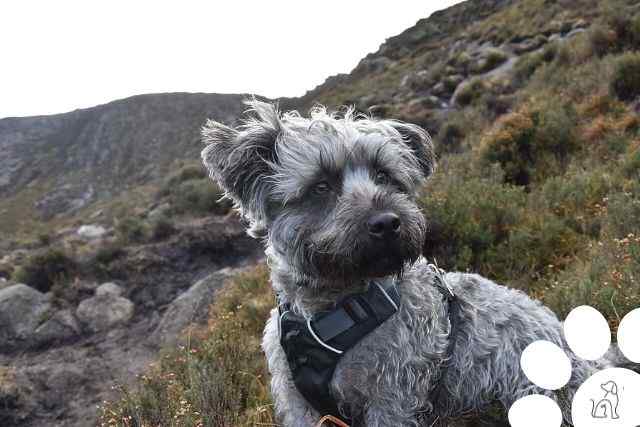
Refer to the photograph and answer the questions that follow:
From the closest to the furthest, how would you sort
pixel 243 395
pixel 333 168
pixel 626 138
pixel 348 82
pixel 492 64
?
pixel 333 168
pixel 243 395
pixel 626 138
pixel 492 64
pixel 348 82

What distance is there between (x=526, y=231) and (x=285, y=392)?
4068 mm

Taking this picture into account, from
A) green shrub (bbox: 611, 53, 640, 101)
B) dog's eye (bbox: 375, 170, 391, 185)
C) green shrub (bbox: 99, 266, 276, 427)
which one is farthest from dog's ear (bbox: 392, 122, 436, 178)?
green shrub (bbox: 611, 53, 640, 101)

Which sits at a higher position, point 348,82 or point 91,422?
point 348,82

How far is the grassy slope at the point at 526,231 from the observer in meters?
4.05

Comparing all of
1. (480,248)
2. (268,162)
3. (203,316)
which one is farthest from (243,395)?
(203,316)

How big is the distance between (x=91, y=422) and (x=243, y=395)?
10.2ft

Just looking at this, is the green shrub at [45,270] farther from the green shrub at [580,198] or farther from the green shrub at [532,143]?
the green shrub at [580,198]

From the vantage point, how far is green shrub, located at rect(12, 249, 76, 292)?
42.2 ft

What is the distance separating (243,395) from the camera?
4551 millimetres

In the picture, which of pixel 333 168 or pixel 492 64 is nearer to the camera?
pixel 333 168

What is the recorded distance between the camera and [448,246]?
6285mm

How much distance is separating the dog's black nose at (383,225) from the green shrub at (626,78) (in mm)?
8746

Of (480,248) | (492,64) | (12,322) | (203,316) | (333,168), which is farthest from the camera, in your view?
(492,64)

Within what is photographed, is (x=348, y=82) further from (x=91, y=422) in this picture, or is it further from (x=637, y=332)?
(x=637, y=332)
